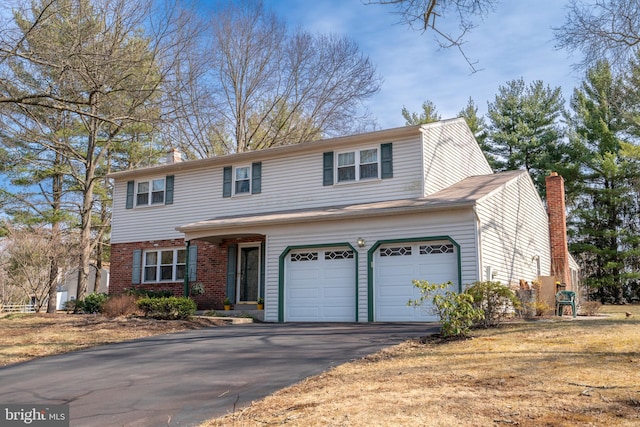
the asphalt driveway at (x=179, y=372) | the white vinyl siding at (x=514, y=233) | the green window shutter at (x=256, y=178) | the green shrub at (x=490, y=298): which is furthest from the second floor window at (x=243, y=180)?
the green shrub at (x=490, y=298)

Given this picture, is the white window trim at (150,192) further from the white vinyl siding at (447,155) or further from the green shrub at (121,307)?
the white vinyl siding at (447,155)

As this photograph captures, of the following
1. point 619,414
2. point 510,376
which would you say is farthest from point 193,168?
point 619,414

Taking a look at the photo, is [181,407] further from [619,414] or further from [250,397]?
[619,414]

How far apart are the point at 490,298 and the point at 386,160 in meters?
6.67

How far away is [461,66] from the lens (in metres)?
8.19

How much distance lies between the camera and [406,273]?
1476 cm

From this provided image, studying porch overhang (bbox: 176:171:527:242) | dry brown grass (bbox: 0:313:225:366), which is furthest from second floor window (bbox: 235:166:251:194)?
dry brown grass (bbox: 0:313:225:366)

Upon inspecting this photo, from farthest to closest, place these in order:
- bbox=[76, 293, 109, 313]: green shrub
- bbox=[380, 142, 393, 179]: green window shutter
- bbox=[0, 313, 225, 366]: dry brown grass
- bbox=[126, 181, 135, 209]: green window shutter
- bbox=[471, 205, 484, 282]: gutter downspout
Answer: bbox=[126, 181, 135, 209]: green window shutter → bbox=[76, 293, 109, 313]: green shrub → bbox=[380, 142, 393, 179]: green window shutter → bbox=[471, 205, 484, 282]: gutter downspout → bbox=[0, 313, 225, 366]: dry brown grass

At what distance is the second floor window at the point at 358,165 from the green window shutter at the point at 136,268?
877 cm

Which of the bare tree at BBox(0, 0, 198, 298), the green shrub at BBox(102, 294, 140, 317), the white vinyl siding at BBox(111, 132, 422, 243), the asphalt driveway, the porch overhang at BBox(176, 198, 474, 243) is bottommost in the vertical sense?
the asphalt driveway

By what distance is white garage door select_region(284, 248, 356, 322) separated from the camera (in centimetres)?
1553

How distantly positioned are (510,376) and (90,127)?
21.5 m

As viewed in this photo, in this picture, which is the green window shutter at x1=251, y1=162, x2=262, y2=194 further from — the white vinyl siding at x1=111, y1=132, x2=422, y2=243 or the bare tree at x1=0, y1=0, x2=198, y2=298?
the bare tree at x1=0, y1=0, x2=198, y2=298

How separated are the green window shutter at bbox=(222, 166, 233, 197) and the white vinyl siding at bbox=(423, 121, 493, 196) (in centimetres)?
722
